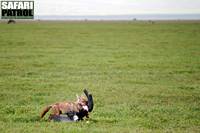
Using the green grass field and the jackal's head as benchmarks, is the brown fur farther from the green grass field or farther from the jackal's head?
the green grass field

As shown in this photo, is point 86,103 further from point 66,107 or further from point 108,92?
point 108,92

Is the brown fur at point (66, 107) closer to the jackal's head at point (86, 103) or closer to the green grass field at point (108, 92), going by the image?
the jackal's head at point (86, 103)

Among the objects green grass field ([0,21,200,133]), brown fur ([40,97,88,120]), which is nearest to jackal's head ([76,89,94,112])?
brown fur ([40,97,88,120])

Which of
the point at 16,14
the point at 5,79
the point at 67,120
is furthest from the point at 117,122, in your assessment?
the point at 16,14

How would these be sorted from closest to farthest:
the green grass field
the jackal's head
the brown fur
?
the brown fur
the jackal's head
the green grass field

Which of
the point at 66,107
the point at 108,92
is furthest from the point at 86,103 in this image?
the point at 108,92

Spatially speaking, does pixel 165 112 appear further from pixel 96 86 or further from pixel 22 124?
pixel 96 86

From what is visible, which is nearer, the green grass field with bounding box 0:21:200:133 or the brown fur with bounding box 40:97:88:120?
the brown fur with bounding box 40:97:88:120

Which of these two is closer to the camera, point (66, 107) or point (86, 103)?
point (66, 107)

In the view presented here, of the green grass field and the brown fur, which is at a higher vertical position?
the brown fur

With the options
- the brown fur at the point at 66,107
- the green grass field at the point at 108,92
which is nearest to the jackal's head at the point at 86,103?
the brown fur at the point at 66,107

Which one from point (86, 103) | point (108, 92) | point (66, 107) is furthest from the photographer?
point (108, 92)

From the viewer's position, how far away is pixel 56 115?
10.7 meters

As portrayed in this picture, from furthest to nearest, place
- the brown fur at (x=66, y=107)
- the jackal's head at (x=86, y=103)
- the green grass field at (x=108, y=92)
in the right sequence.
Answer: the green grass field at (x=108, y=92), the jackal's head at (x=86, y=103), the brown fur at (x=66, y=107)
